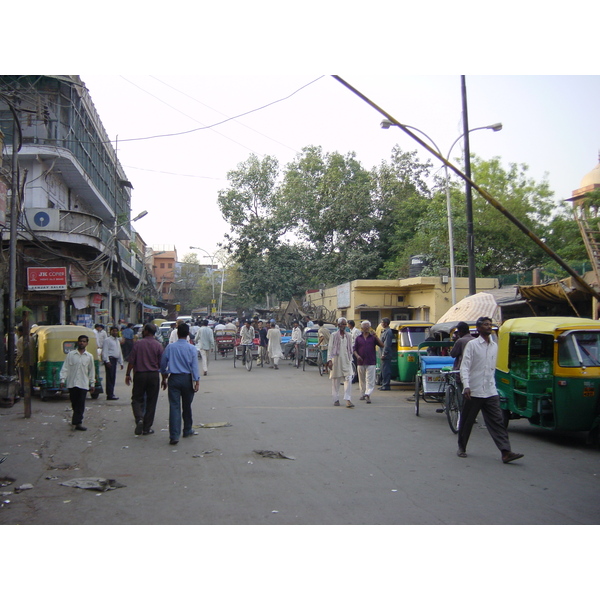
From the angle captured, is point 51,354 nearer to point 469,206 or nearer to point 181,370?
point 181,370

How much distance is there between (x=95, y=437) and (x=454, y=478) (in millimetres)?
5897

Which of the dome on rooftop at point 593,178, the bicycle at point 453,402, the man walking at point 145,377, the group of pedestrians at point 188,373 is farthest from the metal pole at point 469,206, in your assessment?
the dome on rooftop at point 593,178

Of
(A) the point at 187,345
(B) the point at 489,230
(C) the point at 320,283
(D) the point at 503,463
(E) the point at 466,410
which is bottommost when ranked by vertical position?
(D) the point at 503,463

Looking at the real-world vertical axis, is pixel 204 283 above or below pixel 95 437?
above

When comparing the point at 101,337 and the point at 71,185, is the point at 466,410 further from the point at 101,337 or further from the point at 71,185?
the point at 71,185

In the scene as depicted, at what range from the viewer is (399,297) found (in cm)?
3250

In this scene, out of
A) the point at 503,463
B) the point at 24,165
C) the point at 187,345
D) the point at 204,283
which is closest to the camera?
the point at 503,463

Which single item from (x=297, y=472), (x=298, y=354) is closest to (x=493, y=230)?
(x=298, y=354)

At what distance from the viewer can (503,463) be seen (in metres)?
7.61

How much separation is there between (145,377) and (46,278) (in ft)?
42.8

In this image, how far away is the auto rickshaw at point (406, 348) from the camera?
15617 mm

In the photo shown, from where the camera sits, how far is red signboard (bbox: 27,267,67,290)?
20.5 m

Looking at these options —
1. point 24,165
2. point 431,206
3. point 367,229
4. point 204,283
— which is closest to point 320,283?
point 367,229

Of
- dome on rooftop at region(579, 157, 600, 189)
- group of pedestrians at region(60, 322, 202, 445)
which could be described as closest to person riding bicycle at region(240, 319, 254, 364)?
group of pedestrians at region(60, 322, 202, 445)
